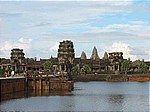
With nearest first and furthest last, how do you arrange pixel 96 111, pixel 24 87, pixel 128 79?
pixel 96 111, pixel 24 87, pixel 128 79

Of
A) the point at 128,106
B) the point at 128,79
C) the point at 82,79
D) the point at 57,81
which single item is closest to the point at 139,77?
the point at 128,79

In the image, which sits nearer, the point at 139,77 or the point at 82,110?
the point at 82,110

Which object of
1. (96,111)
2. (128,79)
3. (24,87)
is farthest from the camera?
(128,79)

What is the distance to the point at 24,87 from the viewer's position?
4190 inches

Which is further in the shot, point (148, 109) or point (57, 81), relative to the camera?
point (57, 81)

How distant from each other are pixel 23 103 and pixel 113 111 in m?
16.1

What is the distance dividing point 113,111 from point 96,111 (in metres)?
2.30

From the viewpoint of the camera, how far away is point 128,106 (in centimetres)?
6956

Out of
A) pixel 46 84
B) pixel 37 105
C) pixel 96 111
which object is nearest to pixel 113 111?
pixel 96 111

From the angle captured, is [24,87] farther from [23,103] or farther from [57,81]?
[23,103]

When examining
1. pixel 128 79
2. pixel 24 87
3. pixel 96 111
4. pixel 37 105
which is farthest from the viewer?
pixel 128 79

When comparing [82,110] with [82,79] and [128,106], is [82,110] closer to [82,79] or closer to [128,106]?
[128,106]

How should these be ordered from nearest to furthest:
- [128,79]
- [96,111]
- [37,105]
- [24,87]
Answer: [96,111], [37,105], [24,87], [128,79]

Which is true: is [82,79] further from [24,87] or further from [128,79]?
[24,87]
